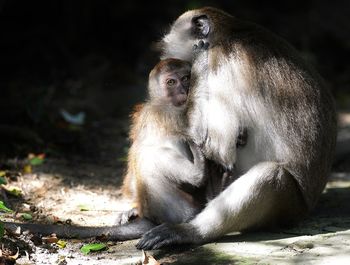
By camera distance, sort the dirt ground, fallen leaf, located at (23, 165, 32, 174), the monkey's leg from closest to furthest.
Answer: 1. the dirt ground
2. the monkey's leg
3. fallen leaf, located at (23, 165, 32, 174)

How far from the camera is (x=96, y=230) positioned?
5.98 meters

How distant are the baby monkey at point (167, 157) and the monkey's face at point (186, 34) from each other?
0.86 ft

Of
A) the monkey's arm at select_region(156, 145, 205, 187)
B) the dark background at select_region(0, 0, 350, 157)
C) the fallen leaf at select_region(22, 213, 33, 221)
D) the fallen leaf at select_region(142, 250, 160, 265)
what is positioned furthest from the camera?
the dark background at select_region(0, 0, 350, 157)

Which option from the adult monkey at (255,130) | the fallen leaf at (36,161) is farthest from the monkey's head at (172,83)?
the fallen leaf at (36,161)

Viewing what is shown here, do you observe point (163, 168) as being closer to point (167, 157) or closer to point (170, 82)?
point (167, 157)

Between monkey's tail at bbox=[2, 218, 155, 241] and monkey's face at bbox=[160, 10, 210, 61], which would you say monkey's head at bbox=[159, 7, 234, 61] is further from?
monkey's tail at bbox=[2, 218, 155, 241]

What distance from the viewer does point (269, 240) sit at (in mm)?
5711

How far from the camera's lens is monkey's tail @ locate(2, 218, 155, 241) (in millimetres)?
5844

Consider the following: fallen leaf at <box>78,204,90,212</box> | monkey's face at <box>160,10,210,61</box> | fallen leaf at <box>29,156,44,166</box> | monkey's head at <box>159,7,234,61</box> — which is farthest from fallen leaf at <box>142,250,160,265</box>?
fallen leaf at <box>29,156,44,166</box>

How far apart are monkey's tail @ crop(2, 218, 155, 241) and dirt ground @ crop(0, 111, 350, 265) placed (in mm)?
75

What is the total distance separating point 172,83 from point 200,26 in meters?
0.62

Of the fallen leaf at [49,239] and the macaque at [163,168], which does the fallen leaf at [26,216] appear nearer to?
the macaque at [163,168]

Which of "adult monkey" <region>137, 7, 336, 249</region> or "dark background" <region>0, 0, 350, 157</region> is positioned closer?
"adult monkey" <region>137, 7, 336, 249</region>

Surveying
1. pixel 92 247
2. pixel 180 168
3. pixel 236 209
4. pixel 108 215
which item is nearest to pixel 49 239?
pixel 92 247
